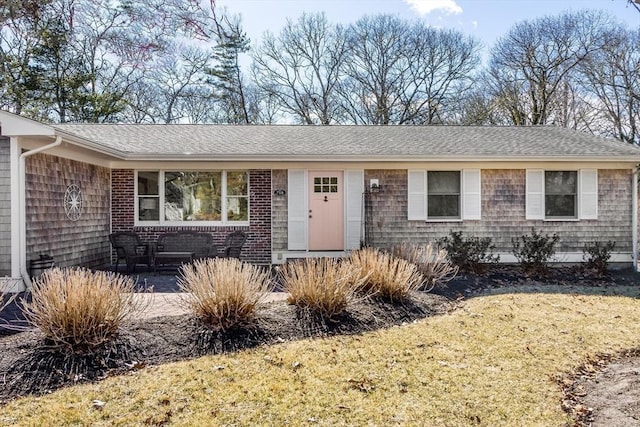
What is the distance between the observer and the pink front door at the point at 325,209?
10.8m

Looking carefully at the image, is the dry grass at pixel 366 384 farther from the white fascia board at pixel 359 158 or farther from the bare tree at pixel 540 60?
the bare tree at pixel 540 60

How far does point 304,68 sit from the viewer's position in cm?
2544

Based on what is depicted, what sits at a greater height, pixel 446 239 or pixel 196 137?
pixel 196 137

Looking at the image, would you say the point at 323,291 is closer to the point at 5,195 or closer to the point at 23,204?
the point at 23,204

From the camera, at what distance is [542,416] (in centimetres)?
322

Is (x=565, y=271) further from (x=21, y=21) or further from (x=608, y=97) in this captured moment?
(x=608, y=97)

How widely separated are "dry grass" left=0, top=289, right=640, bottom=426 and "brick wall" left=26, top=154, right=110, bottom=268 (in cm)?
484

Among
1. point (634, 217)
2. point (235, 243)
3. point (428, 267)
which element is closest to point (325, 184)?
point (235, 243)

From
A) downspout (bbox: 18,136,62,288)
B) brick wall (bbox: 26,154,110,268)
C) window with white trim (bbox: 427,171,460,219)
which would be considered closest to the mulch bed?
downspout (bbox: 18,136,62,288)

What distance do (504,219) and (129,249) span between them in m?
8.47

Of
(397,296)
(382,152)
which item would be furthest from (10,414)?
(382,152)

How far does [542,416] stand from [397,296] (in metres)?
3.07

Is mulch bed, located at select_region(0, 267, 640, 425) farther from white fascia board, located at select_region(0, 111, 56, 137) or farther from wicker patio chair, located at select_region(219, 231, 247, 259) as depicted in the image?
wicker patio chair, located at select_region(219, 231, 247, 259)

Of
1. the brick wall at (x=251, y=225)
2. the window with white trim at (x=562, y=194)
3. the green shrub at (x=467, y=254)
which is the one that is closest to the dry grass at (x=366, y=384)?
the green shrub at (x=467, y=254)
